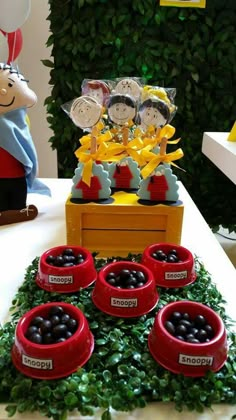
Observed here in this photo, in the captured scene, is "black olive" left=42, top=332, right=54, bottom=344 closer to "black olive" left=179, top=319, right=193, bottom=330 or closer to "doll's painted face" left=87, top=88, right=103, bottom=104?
"black olive" left=179, top=319, right=193, bottom=330

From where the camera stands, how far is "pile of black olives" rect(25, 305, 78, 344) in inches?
24.8

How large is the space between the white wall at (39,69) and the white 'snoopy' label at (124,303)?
1777 mm

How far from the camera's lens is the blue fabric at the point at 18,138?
1127 mm

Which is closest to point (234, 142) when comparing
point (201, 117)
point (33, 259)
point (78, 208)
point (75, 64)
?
point (201, 117)

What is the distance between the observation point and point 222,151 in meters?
1.64

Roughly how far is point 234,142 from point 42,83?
1.20 m

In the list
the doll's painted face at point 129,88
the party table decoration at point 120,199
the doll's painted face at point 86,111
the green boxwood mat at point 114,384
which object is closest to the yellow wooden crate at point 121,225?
the party table decoration at point 120,199

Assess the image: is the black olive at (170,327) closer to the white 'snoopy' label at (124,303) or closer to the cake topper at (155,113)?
the white 'snoopy' label at (124,303)

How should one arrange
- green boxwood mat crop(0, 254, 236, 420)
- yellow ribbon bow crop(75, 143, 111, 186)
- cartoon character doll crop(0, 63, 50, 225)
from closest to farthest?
green boxwood mat crop(0, 254, 236, 420) → yellow ribbon bow crop(75, 143, 111, 186) → cartoon character doll crop(0, 63, 50, 225)

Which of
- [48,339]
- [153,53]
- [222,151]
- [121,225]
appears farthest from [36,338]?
[153,53]

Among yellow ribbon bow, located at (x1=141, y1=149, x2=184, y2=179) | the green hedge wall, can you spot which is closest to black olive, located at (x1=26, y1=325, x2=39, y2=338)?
yellow ribbon bow, located at (x1=141, y1=149, x2=184, y2=179)

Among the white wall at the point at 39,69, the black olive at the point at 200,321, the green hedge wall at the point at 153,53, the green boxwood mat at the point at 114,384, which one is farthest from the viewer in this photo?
the white wall at the point at 39,69

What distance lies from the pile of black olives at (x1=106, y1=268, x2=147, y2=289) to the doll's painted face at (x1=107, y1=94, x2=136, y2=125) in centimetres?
54

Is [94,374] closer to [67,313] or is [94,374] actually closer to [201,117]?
[67,313]
